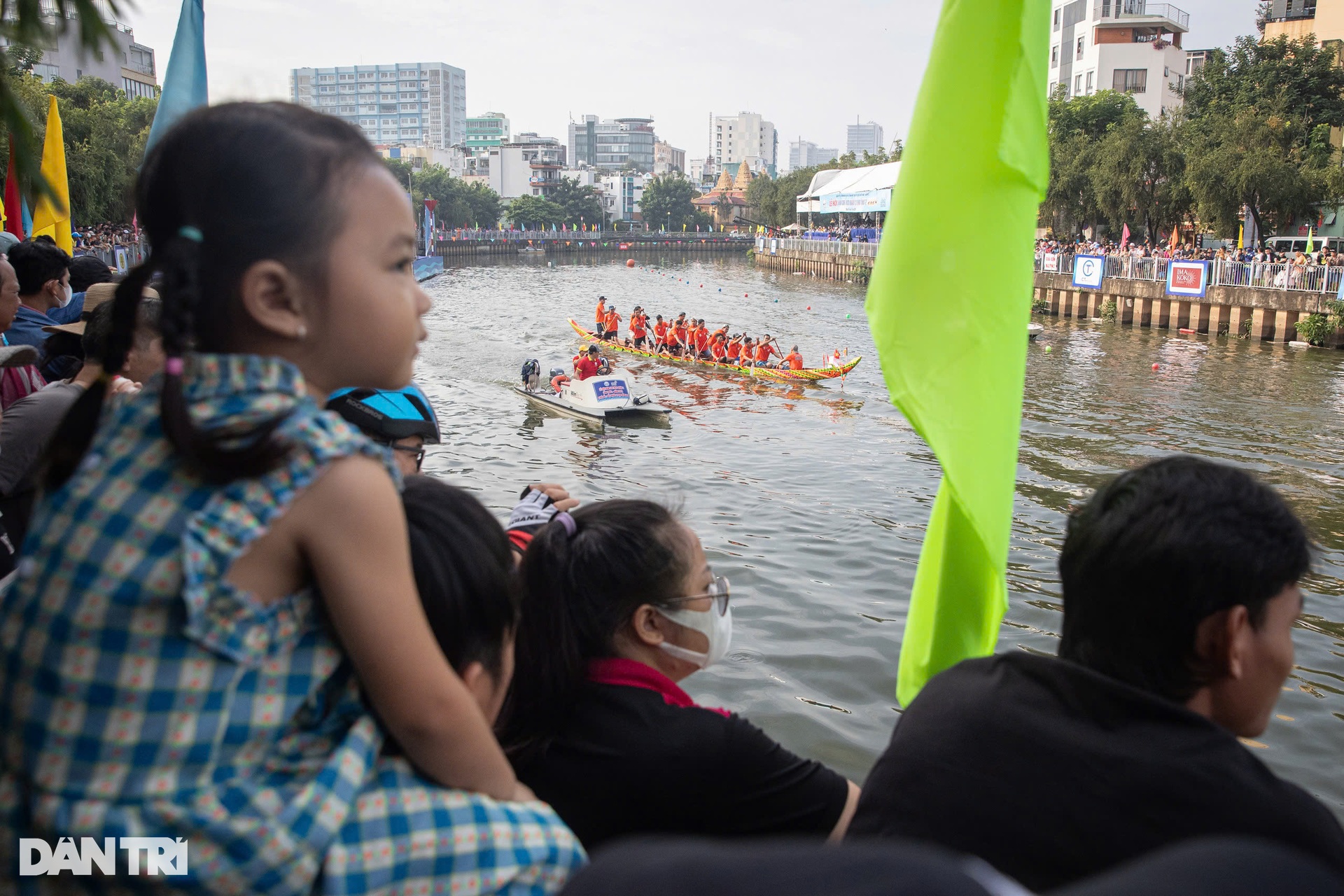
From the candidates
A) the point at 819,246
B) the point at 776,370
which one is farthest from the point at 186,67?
the point at 819,246

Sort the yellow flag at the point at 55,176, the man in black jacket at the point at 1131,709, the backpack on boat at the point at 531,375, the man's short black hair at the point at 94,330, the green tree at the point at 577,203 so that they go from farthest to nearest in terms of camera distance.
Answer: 1. the green tree at the point at 577,203
2. the backpack on boat at the point at 531,375
3. the yellow flag at the point at 55,176
4. the man's short black hair at the point at 94,330
5. the man in black jacket at the point at 1131,709

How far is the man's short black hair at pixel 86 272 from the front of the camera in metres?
6.96

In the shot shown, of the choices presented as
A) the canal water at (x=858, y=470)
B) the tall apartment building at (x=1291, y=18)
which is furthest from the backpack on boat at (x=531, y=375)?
the tall apartment building at (x=1291, y=18)

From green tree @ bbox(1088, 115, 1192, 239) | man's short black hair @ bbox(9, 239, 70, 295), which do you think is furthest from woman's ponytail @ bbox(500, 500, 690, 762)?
green tree @ bbox(1088, 115, 1192, 239)

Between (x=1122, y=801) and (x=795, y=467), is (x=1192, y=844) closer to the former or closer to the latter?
(x=1122, y=801)

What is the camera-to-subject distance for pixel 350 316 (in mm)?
1341

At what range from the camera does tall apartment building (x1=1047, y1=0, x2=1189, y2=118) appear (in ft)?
205

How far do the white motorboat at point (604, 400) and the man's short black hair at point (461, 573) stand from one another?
49.2 ft

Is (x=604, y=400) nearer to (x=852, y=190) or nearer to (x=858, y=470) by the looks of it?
(x=858, y=470)

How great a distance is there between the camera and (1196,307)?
28562mm

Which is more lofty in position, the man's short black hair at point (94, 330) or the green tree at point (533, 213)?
the green tree at point (533, 213)

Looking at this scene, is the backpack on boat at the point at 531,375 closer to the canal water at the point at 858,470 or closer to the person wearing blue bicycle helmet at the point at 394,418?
the canal water at the point at 858,470

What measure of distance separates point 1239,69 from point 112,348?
45.2 m

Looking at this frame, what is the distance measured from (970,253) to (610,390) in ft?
48.4
